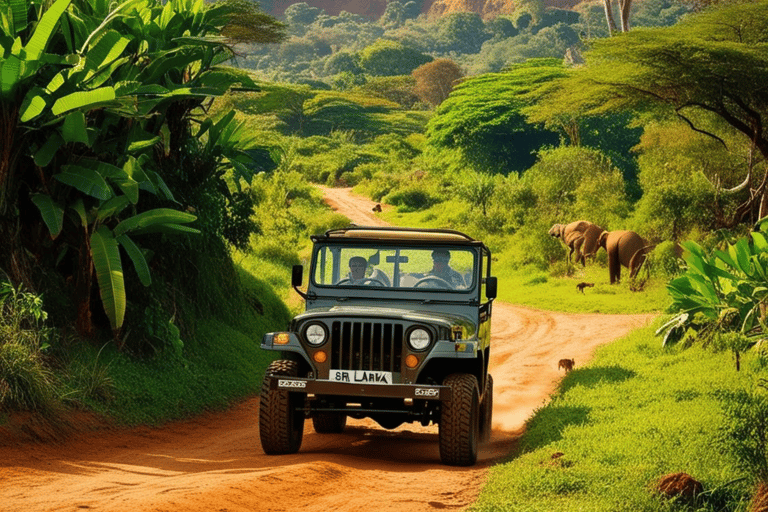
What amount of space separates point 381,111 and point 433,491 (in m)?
82.8

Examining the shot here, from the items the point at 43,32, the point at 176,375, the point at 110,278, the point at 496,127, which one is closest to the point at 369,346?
the point at 110,278

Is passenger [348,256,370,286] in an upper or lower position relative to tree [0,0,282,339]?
lower

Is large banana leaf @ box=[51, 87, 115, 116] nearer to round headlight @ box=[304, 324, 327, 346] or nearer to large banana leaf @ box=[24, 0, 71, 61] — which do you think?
large banana leaf @ box=[24, 0, 71, 61]

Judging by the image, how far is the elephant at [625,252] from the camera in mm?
27750

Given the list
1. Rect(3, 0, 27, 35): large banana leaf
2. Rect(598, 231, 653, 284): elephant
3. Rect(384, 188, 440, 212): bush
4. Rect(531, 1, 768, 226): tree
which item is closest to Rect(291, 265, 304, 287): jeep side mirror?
Rect(3, 0, 27, 35): large banana leaf

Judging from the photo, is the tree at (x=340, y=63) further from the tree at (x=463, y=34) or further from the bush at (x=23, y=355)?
the bush at (x=23, y=355)

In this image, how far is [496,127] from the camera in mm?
55562

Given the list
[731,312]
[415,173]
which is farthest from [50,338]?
[415,173]

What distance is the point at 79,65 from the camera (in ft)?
39.2

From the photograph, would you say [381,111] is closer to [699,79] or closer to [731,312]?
[699,79]

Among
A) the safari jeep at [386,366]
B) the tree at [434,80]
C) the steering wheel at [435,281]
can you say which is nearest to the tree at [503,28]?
the tree at [434,80]

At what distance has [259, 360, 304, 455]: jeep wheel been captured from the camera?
31.5 feet

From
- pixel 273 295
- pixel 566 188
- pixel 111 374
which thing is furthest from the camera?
pixel 566 188

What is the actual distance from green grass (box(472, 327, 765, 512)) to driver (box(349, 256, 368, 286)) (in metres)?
2.19
